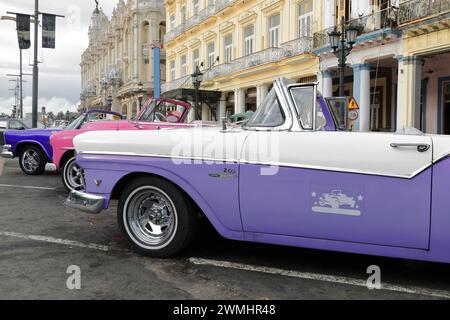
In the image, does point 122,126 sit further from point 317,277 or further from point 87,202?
point 317,277

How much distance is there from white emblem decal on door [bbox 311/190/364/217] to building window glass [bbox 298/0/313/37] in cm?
2036

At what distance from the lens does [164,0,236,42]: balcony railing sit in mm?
30914

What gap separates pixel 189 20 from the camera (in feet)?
120

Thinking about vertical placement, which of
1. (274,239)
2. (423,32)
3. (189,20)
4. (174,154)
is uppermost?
(189,20)

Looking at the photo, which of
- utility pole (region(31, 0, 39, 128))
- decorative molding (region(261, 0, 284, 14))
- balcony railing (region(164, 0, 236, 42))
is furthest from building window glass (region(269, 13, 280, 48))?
utility pole (region(31, 0, 39, 128))

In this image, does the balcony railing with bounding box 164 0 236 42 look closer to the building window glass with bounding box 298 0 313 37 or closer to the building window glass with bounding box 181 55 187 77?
the building window glass with bounding box 181 55 187 77

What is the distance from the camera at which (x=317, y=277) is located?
3.87 m

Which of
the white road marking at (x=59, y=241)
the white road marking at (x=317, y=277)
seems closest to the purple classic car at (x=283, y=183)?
the white road marking at (x=317, y=277)

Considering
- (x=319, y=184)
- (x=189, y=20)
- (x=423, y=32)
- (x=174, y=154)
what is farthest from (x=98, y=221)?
(x=189, y=20)

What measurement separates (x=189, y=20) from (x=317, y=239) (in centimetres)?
3481

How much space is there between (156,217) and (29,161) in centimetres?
787

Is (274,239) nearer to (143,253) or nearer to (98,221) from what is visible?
(143,253)

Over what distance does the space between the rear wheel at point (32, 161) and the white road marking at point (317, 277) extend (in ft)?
26.2

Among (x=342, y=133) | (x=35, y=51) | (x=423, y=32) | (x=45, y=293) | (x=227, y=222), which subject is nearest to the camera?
(x=45, y=293)
